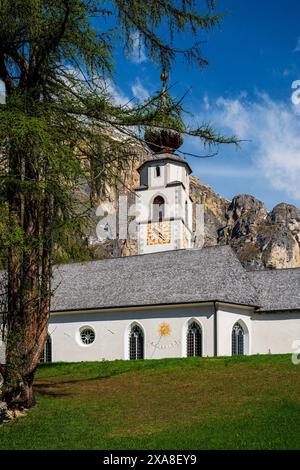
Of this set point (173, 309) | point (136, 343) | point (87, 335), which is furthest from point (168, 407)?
point (87, 335)

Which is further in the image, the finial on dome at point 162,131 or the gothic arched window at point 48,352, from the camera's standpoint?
the gothic arched window at point 48,352

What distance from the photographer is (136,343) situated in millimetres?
32031

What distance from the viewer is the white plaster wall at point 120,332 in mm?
30406

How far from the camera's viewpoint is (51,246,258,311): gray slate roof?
3114 centimetres

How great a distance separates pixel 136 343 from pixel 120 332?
3.32ft

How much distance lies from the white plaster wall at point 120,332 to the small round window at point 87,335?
28 cm

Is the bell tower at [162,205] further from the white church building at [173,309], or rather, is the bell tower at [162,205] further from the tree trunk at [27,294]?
the tree trunk at [27,294]

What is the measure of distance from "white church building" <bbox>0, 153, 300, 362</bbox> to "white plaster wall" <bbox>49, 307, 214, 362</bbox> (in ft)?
0.16

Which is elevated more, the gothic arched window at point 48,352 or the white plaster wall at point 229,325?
the white plaster wall at point 229,325

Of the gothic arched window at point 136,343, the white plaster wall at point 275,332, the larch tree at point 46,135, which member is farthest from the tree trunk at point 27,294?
the white plaster wall at point 275,332

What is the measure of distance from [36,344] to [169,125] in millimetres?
6798

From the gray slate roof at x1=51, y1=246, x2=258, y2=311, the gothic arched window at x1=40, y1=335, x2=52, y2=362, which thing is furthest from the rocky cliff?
the gothic arched window at x1=40, y1=335, x2=52, y2=362

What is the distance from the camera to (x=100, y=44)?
50.0 ft

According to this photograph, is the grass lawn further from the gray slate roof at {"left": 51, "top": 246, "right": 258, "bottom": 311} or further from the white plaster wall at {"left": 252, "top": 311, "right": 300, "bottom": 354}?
the gray slate roof at {"left": 51, "top": 246, "right": 258, "bottom": 311}
